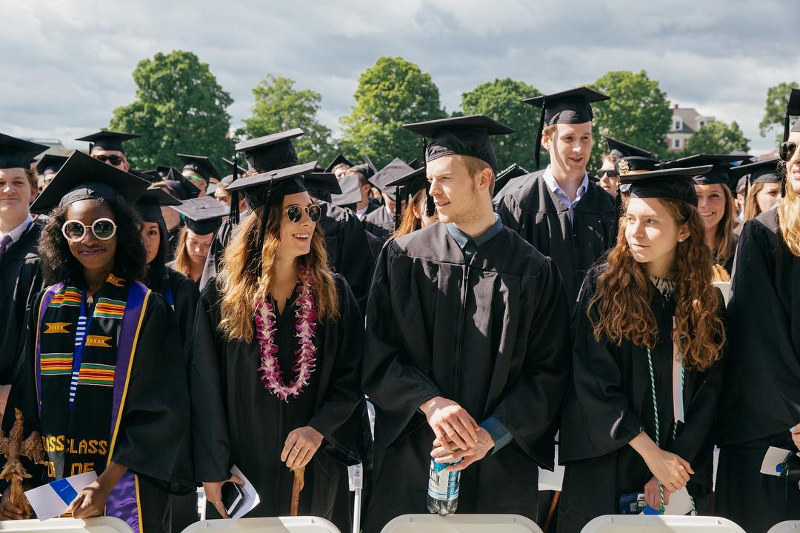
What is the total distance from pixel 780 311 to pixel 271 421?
210cm

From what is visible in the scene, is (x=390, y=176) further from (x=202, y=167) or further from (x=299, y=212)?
(x=299, y=212)

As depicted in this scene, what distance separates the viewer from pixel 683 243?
298 centimetres

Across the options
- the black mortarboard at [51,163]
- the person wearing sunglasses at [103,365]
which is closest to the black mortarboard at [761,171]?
the person wearing sunglasses at [103,365]

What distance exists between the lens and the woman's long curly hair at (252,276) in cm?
290

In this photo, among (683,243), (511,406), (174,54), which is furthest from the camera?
(174,54)

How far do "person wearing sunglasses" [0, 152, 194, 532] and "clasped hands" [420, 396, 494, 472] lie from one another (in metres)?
1.00

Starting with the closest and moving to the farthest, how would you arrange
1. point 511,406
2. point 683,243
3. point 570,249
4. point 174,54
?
point 511,406
point 683,243
point 570,249
point 174,54

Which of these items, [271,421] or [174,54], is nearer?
[271,421]

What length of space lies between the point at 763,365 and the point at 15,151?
3878 millimetres

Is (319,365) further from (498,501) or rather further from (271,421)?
(498,501)

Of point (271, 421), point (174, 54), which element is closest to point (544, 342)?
point (271, 421)

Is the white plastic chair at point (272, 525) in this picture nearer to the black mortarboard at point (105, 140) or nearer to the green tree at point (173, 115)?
the black mortarboard at point (105, 140)

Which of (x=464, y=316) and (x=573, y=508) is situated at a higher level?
(x=464, y=316)

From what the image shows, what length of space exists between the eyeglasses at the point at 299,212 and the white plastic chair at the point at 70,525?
1.34 metres
